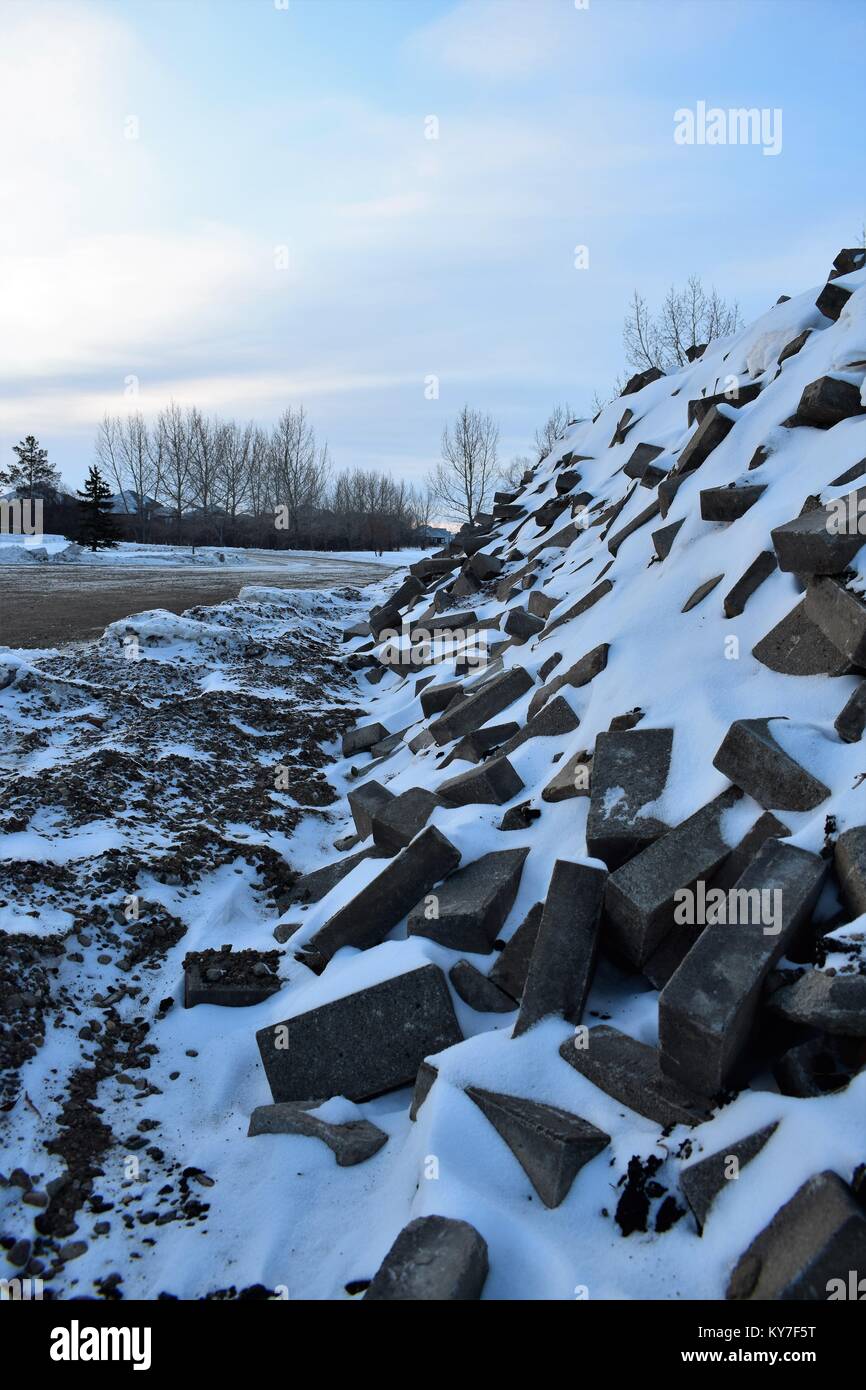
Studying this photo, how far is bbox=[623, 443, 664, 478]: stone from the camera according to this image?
348 inches

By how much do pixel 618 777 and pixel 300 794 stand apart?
328cm

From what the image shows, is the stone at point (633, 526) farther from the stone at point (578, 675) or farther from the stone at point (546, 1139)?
the stone at point (546, 1139)

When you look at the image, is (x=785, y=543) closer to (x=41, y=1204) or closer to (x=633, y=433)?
(x=41, y=1204)

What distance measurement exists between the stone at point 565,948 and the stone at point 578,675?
206 centimetres

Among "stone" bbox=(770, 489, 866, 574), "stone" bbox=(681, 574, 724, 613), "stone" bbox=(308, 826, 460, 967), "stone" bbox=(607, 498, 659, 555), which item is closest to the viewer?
"stone" bbox=(770, 489, 866, 574)

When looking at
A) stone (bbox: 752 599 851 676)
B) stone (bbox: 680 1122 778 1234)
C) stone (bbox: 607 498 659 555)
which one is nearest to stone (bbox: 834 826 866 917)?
stone (bbox: 680 1122 778 1234)

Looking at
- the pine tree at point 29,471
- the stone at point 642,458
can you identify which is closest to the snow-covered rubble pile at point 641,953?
the stone at point 642,458

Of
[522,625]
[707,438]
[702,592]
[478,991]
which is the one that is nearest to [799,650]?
[702,592]

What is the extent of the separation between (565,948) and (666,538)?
12.2 ft

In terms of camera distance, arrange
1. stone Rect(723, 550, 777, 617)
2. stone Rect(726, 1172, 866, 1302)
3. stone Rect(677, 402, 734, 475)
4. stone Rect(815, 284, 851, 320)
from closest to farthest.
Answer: stone Rect(726, 1172, 866, 1302) → stone Rect(723, 550, 777, 617) → stone Rect(677, 402, 734, 475) → stone Rect(815, 284, 851, 320)

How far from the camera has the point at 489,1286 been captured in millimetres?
2221

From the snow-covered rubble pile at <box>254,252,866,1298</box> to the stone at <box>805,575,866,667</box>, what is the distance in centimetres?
2

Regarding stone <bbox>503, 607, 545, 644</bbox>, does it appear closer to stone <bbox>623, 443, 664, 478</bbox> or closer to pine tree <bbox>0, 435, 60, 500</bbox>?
stone <bbox>623, 443, 664, 478</bbox>

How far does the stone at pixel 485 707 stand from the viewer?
6.10 meters
